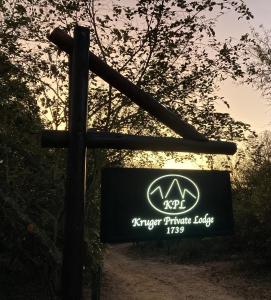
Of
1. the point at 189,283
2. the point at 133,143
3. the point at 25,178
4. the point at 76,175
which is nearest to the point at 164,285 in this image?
the point at 189,283

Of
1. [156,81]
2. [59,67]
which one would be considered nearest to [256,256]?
[156,81]

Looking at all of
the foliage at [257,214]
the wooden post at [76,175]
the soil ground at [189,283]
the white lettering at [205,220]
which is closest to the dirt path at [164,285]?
the soil ground at [189,283]

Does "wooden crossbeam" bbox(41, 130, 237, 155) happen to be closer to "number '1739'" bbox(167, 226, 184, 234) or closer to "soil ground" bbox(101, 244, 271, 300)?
"number '1739'" bbox(167, 226, 184, 234)

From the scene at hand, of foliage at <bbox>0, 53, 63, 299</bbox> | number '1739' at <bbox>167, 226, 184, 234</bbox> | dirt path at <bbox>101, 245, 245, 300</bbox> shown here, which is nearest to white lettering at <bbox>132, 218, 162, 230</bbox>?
number '1739' at <bbox>167, 226, 184, 234</bbox>

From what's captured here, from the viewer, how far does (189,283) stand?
18938 millimetres

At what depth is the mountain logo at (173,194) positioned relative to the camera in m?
3.20

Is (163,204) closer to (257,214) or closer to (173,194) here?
(173,194)

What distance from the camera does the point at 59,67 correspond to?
36.9 ft

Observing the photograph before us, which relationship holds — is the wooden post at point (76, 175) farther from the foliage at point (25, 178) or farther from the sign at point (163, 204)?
the foliage at point (25, 178)

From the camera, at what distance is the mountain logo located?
10.5ft

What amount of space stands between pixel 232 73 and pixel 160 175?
30.1 ft

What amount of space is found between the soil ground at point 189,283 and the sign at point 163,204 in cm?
1354

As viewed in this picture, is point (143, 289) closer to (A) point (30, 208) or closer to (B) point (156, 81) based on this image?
(A) point (30, 208)

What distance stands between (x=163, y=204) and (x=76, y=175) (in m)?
0.74
